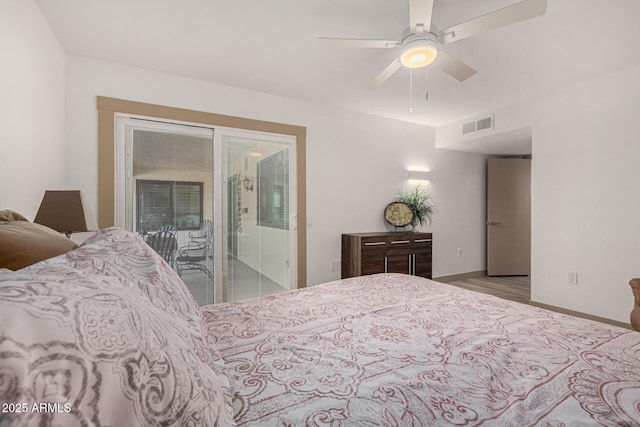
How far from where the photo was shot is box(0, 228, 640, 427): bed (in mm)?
390

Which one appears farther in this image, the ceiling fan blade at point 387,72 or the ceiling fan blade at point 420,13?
the ceiling fan blade at point 387,72

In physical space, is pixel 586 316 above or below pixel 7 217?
below

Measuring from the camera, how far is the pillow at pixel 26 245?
0.79 metres

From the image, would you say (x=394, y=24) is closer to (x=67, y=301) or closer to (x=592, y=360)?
(x=592, y=360)

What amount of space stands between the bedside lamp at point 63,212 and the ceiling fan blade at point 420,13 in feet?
7.59

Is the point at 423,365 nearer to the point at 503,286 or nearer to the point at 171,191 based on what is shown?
the point at 171,191

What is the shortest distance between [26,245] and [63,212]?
118 cm

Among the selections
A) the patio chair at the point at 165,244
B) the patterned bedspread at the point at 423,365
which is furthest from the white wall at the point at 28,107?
the patterned bedspread at the point at 423,365

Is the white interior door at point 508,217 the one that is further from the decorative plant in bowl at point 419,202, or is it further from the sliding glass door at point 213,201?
the sliding glass door at point 213,201

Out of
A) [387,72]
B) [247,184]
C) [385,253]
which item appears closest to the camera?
[387,72]

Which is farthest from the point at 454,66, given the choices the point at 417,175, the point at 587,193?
the point at 417,175

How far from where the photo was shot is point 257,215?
360 cm

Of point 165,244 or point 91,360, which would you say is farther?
point 165,244

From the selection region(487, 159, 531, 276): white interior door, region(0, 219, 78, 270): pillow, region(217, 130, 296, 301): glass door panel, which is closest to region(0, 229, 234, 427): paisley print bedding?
region(0, 219, 78, 270): pillow
